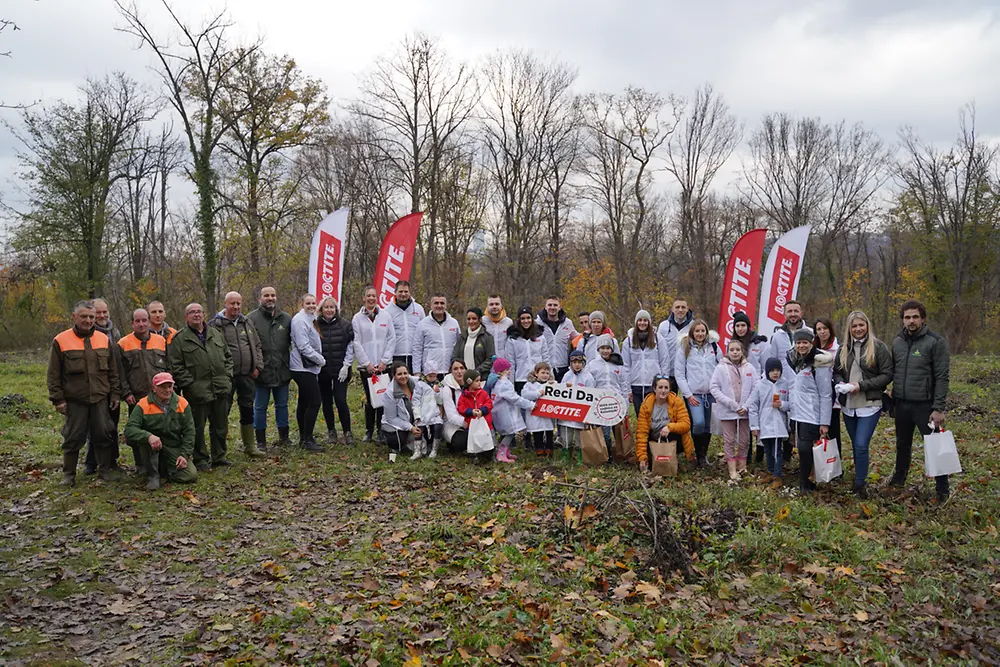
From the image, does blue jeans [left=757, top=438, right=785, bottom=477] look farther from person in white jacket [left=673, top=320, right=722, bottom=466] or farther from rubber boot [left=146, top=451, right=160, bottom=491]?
rubber boot [left=146, top=451, right=160, bottom=491]

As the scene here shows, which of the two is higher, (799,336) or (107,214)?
(107,214)

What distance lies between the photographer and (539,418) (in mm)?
9969

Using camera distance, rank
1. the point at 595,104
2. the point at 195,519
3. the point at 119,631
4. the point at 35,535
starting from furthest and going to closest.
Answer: the point at 595,104 < the point at 195,519 < the point at 35,535 < the point at 119,631

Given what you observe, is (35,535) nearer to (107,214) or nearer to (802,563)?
(802,563)

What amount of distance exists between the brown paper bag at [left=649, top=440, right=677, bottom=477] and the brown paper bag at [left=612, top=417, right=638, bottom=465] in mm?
743

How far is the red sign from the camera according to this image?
15547 millimetres

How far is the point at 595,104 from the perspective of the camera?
39375 millimetres

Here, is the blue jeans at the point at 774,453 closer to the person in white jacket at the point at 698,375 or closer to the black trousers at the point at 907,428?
the person in white jacket at the point at 698,375

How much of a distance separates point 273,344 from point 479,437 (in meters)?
3.20

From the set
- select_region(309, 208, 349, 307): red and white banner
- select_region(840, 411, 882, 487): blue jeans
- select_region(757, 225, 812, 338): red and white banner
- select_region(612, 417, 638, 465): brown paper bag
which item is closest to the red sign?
select_region(309, 208, 349, 307): red and white banner

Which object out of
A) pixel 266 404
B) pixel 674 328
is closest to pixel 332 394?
pixel 266 404

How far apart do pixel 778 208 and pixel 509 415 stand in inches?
1549

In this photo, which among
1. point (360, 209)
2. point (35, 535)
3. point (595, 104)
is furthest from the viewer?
point (595, 104)

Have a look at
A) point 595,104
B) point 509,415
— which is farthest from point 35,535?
point 595,104
